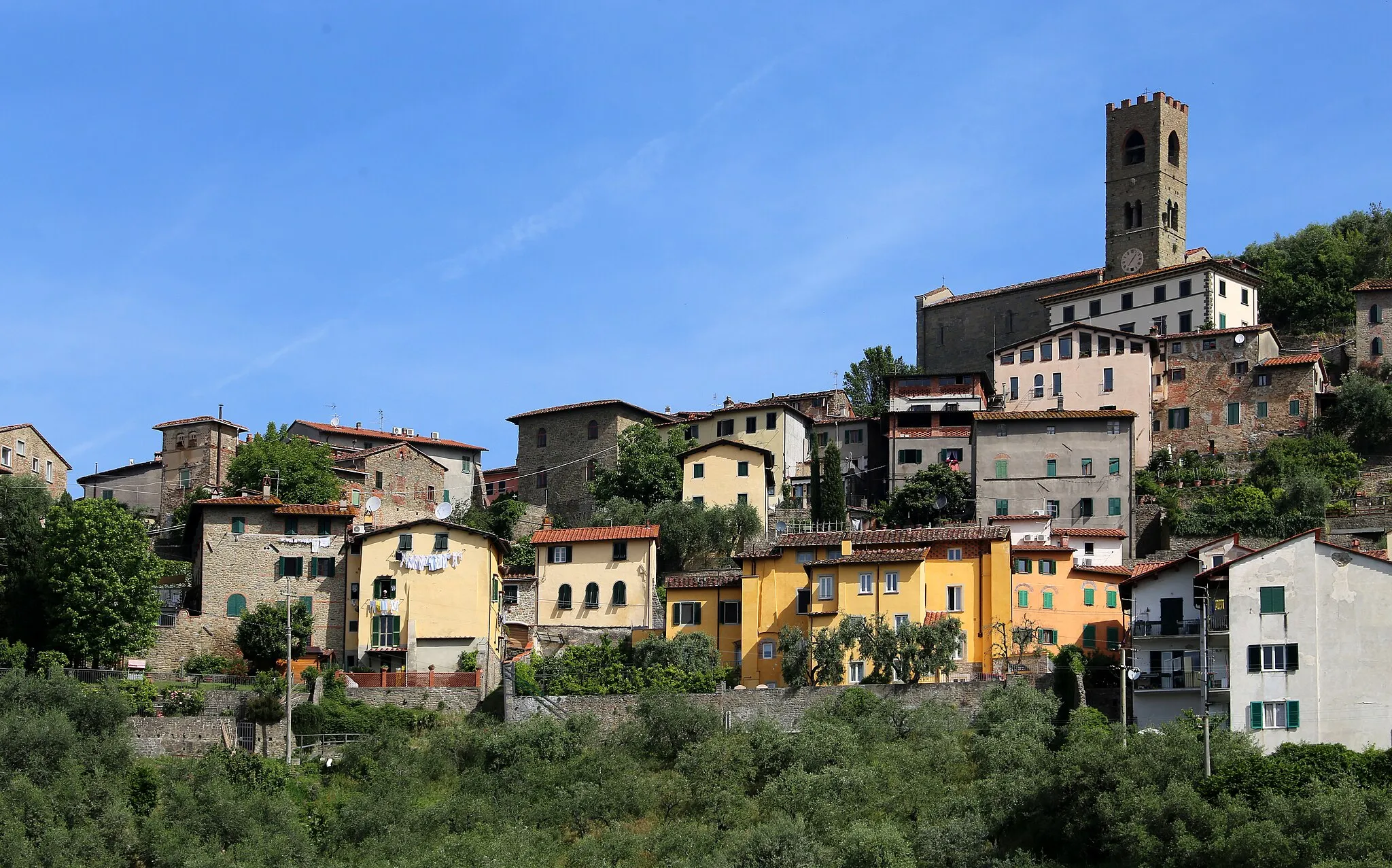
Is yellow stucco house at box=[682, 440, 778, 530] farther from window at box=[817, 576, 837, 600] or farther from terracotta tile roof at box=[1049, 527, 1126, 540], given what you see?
window at box=[817, 576, 837, 600]

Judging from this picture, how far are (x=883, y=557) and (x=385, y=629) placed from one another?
1907cm

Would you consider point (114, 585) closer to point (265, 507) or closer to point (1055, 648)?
point (265, 507)

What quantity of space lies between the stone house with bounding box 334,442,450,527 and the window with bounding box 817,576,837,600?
86.7ft

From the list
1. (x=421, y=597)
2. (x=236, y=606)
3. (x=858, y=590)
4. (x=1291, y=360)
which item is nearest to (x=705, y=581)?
(x=858, y=590)

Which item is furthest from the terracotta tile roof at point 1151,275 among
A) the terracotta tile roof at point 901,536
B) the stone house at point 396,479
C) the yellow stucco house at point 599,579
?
the yellow stucco house at point 599,579

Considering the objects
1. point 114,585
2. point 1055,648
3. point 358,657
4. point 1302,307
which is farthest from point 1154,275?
point 114,585

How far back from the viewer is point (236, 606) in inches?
2822

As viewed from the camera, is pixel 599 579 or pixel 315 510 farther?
pixel 599 579

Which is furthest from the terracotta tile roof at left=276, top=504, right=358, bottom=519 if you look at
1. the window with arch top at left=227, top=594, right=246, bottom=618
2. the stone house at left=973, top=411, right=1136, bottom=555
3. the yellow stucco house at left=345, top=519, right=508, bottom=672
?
the stone house at left=973, top=411, right=1136, bottom=555

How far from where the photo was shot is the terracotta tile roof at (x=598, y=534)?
75.5 metres

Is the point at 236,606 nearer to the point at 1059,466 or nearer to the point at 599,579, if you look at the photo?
the point at 599,579

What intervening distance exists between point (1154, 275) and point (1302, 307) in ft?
31.8

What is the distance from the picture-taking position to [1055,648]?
68.5 metres

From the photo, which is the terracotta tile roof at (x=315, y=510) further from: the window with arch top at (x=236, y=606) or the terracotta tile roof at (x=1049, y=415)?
the terracotta tile roof at (x=1049, y=415)
